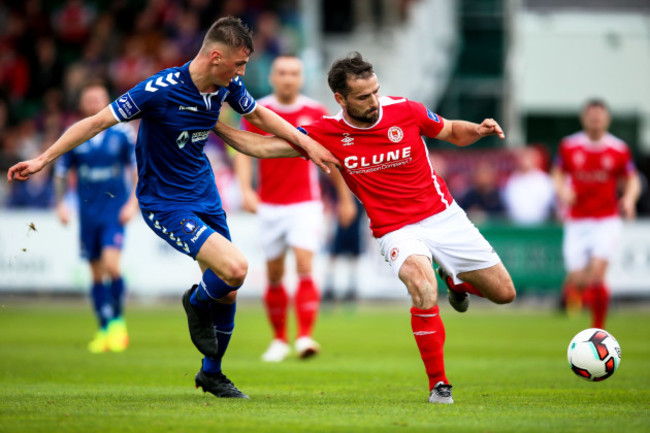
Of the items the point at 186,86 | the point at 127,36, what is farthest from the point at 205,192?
the point at 127,36

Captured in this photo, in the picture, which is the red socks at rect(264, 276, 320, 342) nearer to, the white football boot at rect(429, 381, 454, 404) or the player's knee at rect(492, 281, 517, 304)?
the player's knee at rect(492, 281, 517, 304)

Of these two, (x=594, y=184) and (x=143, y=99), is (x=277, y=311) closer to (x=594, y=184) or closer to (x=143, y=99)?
(x=143, y=99)

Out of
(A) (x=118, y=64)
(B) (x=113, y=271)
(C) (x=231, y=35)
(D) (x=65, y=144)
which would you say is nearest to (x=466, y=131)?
(C) (x=231, y=35)

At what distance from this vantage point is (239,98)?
24.5 feet

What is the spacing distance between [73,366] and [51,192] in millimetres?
11522

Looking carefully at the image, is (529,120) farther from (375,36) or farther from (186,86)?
(186,86)

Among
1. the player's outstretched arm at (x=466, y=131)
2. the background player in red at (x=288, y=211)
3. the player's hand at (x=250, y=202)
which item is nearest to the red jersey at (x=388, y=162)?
the player's outstretched arm at (x=466, y=131)

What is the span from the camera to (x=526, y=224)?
63.7 feet

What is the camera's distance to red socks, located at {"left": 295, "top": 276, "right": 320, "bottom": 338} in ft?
35.0

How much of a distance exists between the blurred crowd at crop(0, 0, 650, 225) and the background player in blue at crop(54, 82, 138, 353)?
866cm

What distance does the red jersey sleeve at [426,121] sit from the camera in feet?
24.8

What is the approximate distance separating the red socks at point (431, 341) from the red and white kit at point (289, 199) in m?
3.92

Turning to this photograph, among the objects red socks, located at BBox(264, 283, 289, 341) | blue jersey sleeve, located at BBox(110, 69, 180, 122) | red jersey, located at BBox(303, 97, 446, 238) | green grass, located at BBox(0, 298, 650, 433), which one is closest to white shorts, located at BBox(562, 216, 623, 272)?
green grass, located at BBox(0, 298, 650, 433)

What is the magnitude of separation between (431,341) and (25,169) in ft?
9.83
